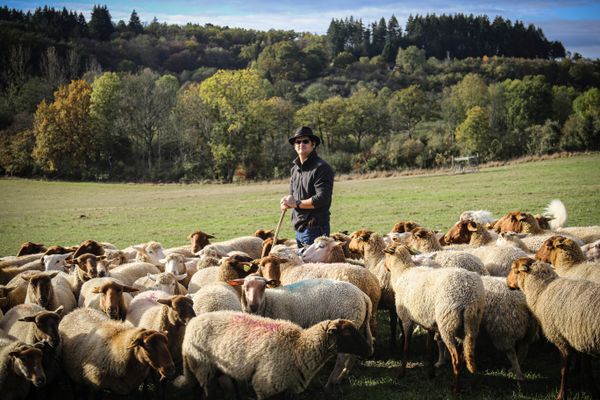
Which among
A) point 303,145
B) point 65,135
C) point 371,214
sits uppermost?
point 65,135

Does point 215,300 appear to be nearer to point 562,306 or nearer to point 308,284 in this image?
point 308,284

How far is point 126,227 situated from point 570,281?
79.2 ft

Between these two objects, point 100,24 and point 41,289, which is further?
point 100,24

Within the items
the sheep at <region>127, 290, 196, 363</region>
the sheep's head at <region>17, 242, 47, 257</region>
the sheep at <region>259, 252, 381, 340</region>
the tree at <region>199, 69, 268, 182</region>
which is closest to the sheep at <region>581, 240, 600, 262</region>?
the sheep at <region>259, 252, 381, 340</region>

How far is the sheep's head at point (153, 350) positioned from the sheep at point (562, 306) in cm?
449

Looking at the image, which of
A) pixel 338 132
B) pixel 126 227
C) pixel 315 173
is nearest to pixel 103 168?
pixel 338 132

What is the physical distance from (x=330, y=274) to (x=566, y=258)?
357 centimetres

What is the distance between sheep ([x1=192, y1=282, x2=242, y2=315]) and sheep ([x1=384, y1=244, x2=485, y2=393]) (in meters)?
2.40

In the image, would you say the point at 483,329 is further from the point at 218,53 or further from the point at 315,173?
the point at 218,53

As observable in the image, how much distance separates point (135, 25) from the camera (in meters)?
170

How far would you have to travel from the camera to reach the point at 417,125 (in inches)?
3674

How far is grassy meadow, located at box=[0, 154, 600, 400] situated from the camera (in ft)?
22.0

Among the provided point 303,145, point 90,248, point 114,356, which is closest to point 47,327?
point 114,356

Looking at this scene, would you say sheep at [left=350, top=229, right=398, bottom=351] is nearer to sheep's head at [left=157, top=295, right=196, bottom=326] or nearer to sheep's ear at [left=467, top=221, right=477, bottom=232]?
sheep's ear at [left=467, top=221, right=477, bottom=232]
